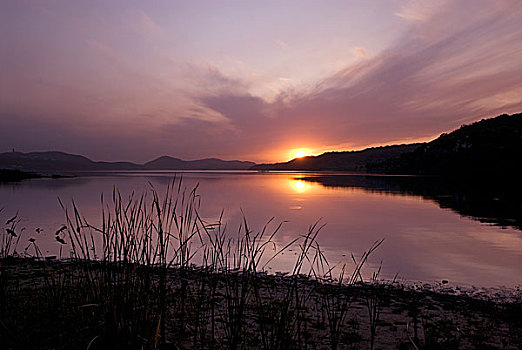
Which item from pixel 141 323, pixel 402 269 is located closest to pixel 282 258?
pixel 402 269

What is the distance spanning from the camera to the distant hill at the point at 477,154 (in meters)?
75.4

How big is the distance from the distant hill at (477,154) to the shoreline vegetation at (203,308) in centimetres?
7368

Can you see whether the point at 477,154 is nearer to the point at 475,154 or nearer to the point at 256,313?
the point at 475,154

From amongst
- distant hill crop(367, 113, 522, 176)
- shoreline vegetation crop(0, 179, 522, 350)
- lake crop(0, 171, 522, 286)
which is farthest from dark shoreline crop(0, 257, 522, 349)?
distant hill crop(367, 113, 522, 176)

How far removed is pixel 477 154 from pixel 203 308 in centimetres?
9831

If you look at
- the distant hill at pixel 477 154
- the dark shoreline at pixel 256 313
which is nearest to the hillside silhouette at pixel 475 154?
the distant hill at pixel 477 154

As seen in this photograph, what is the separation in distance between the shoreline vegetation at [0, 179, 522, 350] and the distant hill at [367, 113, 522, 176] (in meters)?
73.7

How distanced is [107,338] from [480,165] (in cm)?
9706

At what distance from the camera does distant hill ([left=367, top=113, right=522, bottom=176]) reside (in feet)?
247

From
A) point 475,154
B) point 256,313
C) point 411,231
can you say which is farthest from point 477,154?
point 256,313

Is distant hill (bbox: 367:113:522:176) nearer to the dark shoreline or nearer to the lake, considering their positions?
the lake

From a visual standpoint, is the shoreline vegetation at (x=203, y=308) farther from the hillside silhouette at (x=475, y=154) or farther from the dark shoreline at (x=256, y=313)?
the hillside silhouette at (x=475, y=154)

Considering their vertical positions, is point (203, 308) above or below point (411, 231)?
above

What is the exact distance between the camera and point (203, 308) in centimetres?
529
